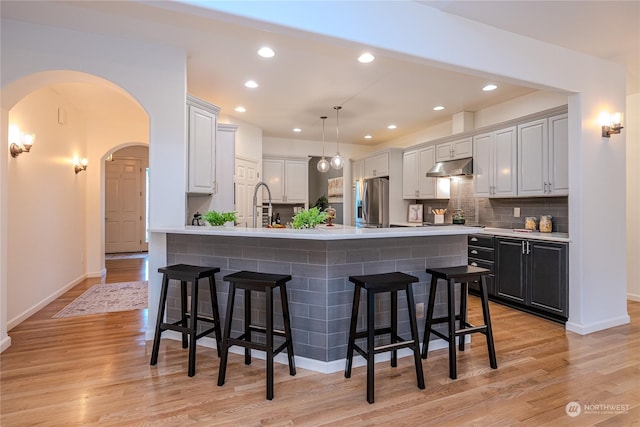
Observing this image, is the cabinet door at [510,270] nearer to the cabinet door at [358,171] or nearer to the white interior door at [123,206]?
the cabinet door at [358,171]

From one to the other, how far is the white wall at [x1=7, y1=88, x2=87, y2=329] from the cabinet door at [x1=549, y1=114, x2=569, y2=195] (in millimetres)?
5586

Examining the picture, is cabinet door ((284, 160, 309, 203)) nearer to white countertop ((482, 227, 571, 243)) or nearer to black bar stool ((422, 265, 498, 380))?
white countertop ((482, 227, 571, 243))

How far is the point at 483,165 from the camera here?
4801 mm

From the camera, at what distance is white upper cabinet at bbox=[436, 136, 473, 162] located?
506cm

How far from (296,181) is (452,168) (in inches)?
Answer: 129

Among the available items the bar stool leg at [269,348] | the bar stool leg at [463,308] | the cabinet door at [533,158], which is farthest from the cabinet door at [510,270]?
the bar stool leg at [269,348]

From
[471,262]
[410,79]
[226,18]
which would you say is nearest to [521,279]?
[471,262]

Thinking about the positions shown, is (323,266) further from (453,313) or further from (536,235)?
(536,235)

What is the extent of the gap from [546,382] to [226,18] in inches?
126

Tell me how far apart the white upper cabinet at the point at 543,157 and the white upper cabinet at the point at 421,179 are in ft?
5.13

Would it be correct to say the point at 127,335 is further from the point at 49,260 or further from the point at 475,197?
the point at 475,197

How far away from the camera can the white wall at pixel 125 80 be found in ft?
Result: 8.92

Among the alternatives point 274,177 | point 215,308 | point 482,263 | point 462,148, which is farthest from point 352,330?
point 274,177

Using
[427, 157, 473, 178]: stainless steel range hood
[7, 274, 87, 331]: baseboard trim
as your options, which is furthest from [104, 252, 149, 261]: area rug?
[427, 157, 473, 178]: stainless steel range hood
